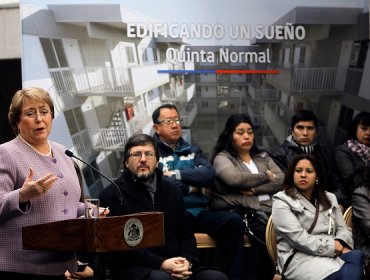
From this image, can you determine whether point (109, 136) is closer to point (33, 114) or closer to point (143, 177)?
point (143, 177)

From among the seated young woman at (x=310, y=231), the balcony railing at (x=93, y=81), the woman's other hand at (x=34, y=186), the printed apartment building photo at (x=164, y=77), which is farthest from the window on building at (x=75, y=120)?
the seated young woman at (x=310, y=231)

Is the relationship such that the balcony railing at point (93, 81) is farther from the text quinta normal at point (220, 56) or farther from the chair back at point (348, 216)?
the chair back at point (348, 216)

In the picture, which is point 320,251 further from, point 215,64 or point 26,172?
point 26,172

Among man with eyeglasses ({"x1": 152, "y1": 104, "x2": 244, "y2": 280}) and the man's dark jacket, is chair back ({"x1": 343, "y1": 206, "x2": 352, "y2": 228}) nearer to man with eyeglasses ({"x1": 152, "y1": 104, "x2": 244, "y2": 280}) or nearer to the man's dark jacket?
man with eyeglasses ({"x1": 152, "y1": 104, "x2": 244, "y2": 280})

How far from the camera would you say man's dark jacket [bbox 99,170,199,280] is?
6.60ft

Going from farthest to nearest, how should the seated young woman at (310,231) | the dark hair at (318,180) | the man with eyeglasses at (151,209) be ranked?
the dark hair at (318,180)
the seated young woman at (310,231)
the man with eyeglasses at (151,209)

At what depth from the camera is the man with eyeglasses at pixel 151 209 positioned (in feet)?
6.56

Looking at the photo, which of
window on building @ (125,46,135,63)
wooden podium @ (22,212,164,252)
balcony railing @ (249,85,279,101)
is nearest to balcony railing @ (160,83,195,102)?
window on building @ (125,46,135,63)

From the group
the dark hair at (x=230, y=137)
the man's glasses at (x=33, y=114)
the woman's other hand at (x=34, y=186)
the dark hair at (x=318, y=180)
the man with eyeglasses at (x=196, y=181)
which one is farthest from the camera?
the dark hair at (x=230, y=137)

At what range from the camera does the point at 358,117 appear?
8.99 ft

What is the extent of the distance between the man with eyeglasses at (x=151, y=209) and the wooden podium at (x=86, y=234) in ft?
1.87

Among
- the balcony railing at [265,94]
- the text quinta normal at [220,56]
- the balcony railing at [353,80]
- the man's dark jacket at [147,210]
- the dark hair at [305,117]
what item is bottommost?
the man's dark jacket at [147,210]

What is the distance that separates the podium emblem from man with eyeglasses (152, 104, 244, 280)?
1034mm

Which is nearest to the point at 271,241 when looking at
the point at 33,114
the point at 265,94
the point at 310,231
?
the point at 310,231
